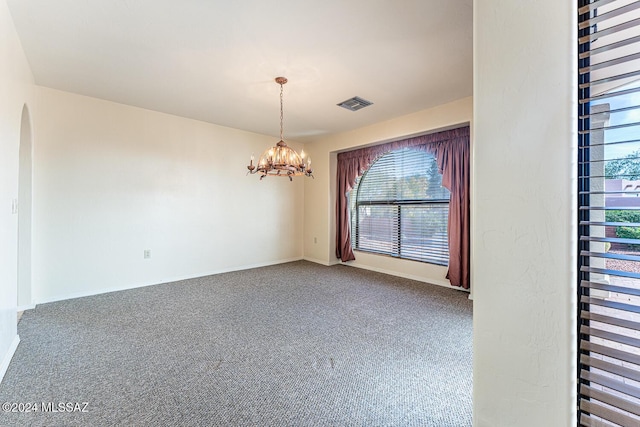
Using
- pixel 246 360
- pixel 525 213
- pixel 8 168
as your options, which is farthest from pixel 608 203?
pixel 8 168

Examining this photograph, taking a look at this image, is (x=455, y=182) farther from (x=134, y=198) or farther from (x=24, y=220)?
(x=24, y=220)

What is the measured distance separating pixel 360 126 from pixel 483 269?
4.37 metres

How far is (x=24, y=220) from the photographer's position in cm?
313

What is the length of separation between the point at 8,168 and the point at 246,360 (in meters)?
2.28

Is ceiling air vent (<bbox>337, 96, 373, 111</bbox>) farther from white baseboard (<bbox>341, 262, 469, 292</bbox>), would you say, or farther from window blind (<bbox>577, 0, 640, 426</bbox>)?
window blind (<bbox>577, 0, 640, 426</bbox>)

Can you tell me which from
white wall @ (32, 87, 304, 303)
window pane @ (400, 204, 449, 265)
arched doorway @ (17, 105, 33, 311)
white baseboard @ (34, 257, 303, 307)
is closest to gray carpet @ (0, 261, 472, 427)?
white baseboard @ (34, 257, 303, 307)

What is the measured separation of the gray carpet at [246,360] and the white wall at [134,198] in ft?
1.80

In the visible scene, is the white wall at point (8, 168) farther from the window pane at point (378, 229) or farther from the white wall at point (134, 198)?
the window pane at point (378, 229)

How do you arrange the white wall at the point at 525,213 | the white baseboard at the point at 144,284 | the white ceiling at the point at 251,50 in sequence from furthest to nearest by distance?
1. the white baseboard at the point at 144,284
2. the white ceiling at the point at 251,50
3. the white wall at the point at 525,213

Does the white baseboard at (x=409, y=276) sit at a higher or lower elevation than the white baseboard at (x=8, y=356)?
lower

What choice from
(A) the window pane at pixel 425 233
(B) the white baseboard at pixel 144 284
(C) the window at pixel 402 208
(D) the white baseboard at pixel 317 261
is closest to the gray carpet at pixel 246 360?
(B) the white baseboard at pixel 144 284

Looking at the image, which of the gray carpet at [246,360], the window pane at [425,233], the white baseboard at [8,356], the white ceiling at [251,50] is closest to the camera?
the gray carpet at [246,360]

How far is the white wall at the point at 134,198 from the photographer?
338 centimetres

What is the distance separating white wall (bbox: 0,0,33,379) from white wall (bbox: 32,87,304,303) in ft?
3.95
